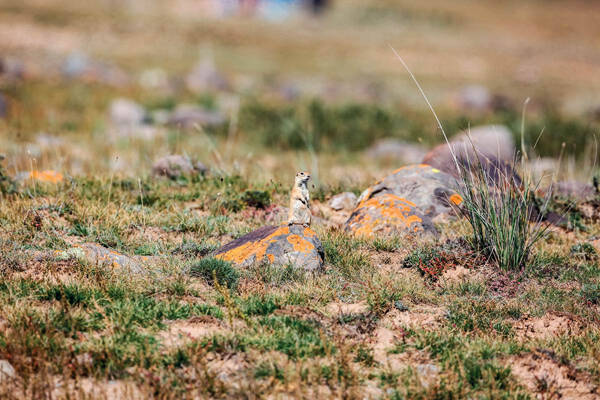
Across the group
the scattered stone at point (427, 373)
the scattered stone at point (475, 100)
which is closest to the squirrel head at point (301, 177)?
the scattered stone at point (427, 373)

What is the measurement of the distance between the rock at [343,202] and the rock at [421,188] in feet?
0.92

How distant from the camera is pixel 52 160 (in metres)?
9.71

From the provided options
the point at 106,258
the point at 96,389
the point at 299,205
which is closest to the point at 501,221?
the point at 299,205

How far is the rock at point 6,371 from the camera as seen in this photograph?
3518mm

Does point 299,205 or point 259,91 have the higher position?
point 299,205

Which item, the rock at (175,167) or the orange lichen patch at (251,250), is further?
the rock at (175,167)

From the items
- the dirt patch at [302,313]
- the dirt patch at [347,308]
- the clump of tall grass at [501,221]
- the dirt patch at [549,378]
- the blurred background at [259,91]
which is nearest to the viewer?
the dirt patch at [549,378]

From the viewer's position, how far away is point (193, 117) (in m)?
14.0

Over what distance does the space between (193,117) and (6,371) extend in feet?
36.1

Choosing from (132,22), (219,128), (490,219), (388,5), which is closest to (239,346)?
(490,219)

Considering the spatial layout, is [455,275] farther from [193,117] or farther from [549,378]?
[193,117]

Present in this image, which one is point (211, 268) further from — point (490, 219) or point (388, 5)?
point (388, 5)

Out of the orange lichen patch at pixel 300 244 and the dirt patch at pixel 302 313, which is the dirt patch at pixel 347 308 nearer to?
the dirt patch at pixel 302 313

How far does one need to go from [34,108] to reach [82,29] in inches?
1172
